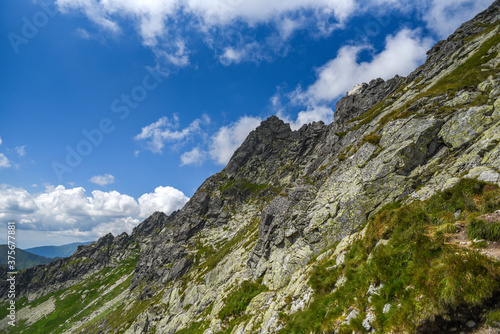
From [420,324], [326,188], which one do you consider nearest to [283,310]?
[420,324]

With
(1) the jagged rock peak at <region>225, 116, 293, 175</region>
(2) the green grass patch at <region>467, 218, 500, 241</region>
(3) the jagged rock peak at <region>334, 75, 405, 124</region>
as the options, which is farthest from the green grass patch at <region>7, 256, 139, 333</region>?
(2) the green grass patch at <region>467, 218, 500, 241</region>

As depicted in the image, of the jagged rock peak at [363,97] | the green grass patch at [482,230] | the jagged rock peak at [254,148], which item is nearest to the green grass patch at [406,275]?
the green grass patch at [482,230]

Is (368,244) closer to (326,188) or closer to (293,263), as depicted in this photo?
(293,263)

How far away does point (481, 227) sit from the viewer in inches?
383

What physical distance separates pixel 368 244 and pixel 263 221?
27611mm

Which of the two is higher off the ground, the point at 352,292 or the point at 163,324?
the point at 352,292

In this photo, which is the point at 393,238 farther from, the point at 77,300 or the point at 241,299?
the point at 77,300

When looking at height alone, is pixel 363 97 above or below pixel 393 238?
above

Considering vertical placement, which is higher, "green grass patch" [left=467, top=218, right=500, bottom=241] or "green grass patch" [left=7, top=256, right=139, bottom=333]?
"green grass patch" [left=7, top=256, right=139, bottom=333]

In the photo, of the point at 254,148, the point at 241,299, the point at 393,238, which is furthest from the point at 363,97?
the point at 393,238

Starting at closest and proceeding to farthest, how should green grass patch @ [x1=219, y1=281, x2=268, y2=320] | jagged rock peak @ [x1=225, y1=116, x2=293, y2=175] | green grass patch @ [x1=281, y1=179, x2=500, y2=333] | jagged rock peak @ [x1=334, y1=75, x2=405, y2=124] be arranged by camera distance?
1. green grass patch @ [x1=281, y1=179, x2=500, y2=333]
2. green grass patch @ [x1=219, y1=281, x2=268, y2=320]
3. jagged rock peak @ [x1=334, y1=75, x2=405, y2=124]
4. jagged rock peak @ [x1=225, y1=116, x2=293, y2=175]

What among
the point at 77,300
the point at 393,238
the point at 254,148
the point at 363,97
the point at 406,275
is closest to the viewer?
the point at 406,275

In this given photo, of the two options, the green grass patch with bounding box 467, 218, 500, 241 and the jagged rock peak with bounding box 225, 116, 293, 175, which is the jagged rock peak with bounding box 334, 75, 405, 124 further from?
the green grass patch with bounding box 467, 218, 500, 241

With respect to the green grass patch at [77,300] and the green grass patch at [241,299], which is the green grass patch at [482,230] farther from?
the green grass patch at [77,300]
